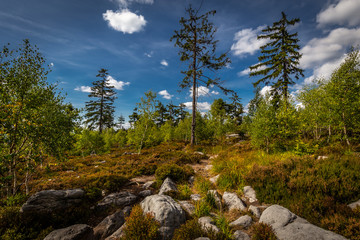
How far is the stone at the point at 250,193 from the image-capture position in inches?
217

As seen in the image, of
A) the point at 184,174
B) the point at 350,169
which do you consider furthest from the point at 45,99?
the point at 350,169

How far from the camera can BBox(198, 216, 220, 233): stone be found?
12.1ft

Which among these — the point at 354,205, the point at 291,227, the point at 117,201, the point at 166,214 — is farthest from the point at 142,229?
the point at 354,205

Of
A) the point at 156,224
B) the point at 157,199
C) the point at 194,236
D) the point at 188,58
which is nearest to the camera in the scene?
the point at 194,236

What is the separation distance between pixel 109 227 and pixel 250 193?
215 inches

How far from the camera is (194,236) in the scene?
3.48 meters

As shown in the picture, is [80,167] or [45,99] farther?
[80,167]

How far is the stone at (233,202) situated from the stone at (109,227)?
3891mm

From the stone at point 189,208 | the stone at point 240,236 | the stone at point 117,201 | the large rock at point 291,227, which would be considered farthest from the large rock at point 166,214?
the large rock at point 291,227

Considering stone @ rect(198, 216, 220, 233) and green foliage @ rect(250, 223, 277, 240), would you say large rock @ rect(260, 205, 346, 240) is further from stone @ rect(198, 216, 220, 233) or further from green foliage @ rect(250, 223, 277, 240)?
stone @ rect(198, 216, 220, 233)

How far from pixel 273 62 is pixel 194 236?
2241 cm

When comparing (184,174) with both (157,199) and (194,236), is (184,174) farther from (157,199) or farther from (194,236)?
(194,236)

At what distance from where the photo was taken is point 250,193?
578 cm

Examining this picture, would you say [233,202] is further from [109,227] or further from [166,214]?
[109,227]
